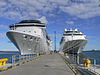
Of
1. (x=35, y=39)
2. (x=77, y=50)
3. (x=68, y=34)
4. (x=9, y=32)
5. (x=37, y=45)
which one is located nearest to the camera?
(x=9, y=32)

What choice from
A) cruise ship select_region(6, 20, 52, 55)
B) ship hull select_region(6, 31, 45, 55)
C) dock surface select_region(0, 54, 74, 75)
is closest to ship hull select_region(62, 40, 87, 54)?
cruise ship select_region(6, 20, 52, 55)

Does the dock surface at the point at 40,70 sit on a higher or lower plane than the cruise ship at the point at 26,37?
lower

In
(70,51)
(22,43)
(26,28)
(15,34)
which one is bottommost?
(70,51)

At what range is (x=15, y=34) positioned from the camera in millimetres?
26188

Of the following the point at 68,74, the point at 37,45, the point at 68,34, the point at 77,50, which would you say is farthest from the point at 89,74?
the point at 68,34

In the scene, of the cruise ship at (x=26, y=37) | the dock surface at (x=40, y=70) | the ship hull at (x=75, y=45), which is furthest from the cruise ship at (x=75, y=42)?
the dock surface at (x=40, y=70)

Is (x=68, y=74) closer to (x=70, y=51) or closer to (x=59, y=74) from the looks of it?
(x=59, y=74)

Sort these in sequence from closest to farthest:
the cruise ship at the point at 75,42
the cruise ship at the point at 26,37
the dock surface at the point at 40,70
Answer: the dock surface at the point at 40,70, the cruise ship at the point at 26,37, the cruise ship at the point at 75,42

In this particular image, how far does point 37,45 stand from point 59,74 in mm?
24337

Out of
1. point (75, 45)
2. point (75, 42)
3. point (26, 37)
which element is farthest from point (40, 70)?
point (75, 45)

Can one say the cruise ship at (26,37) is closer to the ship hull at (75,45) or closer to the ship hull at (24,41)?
the ship hull at (24,41)

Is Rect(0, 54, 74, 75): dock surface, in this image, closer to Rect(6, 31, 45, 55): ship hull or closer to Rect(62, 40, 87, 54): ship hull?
Rect(6, 31, 45, 55): ship hull

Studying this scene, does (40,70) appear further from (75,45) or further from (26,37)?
(75,45)

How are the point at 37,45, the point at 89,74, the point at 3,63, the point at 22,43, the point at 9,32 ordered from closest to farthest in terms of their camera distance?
1. the point at 89,74
2. the point at 3,63
3. the point at 9,32
4. the point at 22,43
5. the point at 37,45
